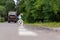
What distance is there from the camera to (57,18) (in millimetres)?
39875

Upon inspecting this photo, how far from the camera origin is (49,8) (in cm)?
3681

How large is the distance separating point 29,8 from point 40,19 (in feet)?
9.26

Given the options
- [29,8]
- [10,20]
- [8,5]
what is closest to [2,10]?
[8,5]

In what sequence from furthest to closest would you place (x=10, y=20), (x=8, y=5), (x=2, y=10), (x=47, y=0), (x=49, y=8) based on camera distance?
(x=8, y=5) → (x=2, y=10) → (x=10, y=20) → (x=49, y=8) → (x=47, y=0)

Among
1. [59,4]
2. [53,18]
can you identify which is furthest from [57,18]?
[59,4]

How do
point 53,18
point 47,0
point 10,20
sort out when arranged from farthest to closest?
point 10,20, point 53,18, point 47,0

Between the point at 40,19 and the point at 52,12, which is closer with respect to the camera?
the point at 52,12

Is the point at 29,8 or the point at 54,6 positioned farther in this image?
the point at 29,8

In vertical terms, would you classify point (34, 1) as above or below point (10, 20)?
above

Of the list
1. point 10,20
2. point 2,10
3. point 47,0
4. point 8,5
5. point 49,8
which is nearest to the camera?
point 47,0

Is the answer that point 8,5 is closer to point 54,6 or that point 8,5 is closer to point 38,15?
point 38,15

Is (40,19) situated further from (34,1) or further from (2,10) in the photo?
(2,10)

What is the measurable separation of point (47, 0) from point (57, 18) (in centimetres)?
890

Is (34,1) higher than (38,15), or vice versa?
(34,1)
